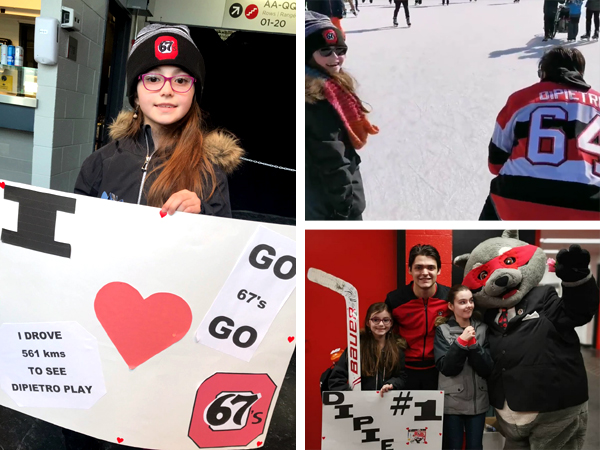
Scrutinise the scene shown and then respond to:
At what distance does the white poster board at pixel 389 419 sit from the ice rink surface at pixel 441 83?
0.42 m

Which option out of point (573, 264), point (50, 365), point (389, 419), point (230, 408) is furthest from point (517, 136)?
point (50, 365)

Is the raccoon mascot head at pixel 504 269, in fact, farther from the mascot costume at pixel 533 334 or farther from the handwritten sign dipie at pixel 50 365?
the handwritten sign dipie at pixel 50 365

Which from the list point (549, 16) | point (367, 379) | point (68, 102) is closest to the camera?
point (549, 16)

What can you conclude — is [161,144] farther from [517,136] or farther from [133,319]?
[517,136]

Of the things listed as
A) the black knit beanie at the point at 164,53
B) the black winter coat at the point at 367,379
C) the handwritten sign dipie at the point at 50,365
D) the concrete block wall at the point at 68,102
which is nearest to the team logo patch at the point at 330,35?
the black knit beanie at the point at 164,53

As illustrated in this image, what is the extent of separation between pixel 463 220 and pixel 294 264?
1.29 feet

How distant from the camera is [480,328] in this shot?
124 centimetres

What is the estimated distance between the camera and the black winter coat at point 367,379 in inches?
49.1

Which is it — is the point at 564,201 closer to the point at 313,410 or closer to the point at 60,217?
the point at 313,410

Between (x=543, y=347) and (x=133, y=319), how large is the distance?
944 mm

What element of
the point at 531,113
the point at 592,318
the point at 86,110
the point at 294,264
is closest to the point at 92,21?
the point at 86,110

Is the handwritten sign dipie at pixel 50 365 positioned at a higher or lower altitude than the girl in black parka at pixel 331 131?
lower

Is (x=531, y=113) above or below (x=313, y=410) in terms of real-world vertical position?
above

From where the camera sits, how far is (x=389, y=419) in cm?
124
